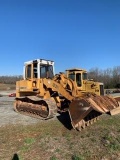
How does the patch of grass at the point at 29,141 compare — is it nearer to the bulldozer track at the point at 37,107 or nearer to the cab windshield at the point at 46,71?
the bulldozer track at the point at 37,107

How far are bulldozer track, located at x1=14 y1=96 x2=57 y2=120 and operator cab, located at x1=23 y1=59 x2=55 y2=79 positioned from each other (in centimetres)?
153

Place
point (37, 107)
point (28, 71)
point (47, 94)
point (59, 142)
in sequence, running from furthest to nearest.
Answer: point (28, 71) < point (47, 94) < point (37, 107) < point (59, 142)

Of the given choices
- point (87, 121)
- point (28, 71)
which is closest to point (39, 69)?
point (28, 71)

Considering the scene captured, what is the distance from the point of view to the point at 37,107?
13.1m

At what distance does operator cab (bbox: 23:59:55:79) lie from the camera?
1418 cm

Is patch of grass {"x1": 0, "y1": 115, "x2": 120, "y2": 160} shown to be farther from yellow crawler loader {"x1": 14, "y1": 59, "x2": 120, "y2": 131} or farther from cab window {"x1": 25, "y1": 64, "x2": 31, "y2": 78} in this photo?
cab window {"x1": 25, "y1": 64, "x2": 31, "y2": 78}

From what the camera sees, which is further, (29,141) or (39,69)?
(39,69)

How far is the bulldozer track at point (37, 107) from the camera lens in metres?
12.4

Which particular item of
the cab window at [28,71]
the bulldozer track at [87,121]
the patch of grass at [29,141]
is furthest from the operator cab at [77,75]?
the patch of grass at [29,141]

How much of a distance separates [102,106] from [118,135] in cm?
210

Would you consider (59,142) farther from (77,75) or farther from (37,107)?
(77,75)

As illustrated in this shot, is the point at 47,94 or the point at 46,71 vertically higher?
the point at 46,71

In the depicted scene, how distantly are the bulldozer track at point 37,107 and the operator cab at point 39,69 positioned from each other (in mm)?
1526

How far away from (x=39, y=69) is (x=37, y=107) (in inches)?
93.9
